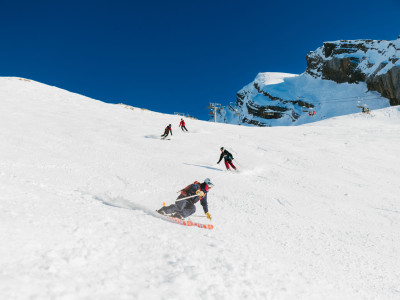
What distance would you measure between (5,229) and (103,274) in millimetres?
1958

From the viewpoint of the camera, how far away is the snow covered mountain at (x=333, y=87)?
8762 cm

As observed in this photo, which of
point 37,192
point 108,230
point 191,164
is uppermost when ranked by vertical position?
point 191,164

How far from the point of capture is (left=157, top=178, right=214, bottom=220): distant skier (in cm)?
684

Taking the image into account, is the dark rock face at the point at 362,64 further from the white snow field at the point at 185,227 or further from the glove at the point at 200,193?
the glove at the point at 200,193

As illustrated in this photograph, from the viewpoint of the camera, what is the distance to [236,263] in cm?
426

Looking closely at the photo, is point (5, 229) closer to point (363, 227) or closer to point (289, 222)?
point (289, 222)

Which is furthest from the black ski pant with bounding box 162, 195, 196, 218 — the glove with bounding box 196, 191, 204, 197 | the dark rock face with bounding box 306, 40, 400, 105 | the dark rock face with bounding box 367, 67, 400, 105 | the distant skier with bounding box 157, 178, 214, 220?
the dark rock face with bounding box 306, 40, 400, 105

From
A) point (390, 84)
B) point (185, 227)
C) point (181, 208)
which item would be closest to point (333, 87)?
point (390, 84)

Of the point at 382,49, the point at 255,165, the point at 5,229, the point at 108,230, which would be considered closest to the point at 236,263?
the point at 108,230

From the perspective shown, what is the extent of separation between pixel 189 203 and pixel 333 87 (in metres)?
128

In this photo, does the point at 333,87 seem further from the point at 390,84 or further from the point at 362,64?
the point at 390,84

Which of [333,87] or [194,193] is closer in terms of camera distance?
[194,193]

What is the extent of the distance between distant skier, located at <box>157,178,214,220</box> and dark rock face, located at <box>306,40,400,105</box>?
318 ft

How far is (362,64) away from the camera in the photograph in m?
104
